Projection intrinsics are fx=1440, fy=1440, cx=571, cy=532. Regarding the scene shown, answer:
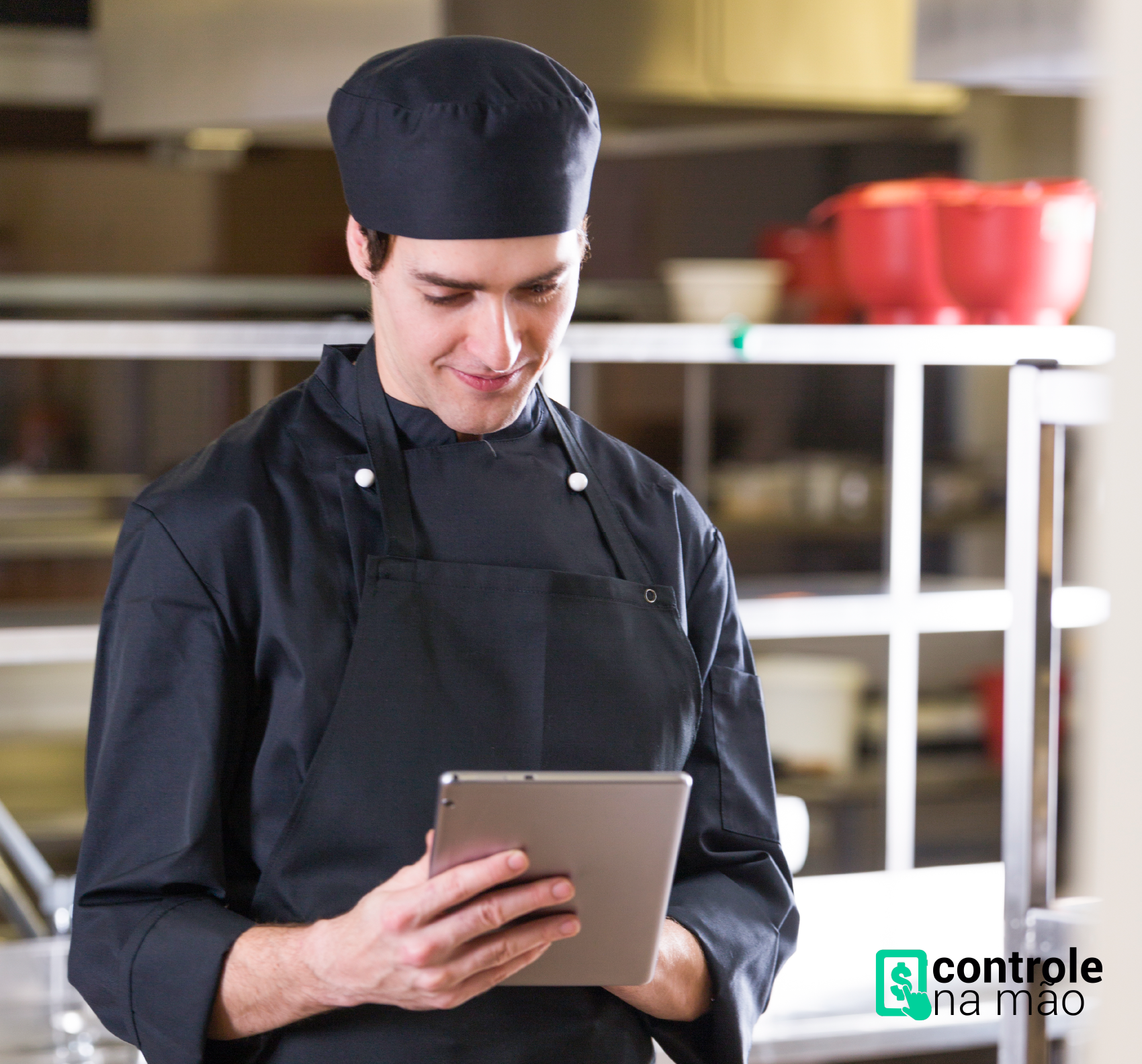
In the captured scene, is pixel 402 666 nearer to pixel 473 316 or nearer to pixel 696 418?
pixel 473 316

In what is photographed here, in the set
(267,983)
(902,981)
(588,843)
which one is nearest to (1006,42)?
(902,981)

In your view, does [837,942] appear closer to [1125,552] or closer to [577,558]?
[577,558]

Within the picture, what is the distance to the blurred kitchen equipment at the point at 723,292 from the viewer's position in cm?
233

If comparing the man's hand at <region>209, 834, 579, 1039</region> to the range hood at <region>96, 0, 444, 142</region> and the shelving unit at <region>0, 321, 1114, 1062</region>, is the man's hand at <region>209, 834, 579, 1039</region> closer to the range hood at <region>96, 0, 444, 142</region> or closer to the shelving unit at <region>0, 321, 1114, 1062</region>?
the shelving unit at <region>0, 321, 1114, 1062</region>

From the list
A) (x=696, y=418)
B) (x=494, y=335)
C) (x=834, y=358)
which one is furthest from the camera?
(x=696, y=418)

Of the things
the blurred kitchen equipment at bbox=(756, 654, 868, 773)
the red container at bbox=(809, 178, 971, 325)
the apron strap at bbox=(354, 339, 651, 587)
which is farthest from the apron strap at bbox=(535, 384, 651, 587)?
the blurred kitchen equipment at bbox=(756, 654, 868, 773)

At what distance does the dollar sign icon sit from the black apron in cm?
93

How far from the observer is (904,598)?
2.06 m

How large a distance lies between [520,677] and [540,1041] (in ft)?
0.80

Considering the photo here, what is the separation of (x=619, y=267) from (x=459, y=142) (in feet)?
11.0

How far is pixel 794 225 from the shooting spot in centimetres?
432

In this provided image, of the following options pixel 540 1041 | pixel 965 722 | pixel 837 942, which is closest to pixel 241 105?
pixel 837 942

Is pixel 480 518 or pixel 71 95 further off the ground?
pixel 71 95

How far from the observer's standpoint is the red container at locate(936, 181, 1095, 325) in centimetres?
208
